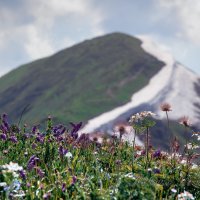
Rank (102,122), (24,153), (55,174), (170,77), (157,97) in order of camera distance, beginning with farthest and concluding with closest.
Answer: (170,77), (157,97), (102,122), (24,153), (55,174)

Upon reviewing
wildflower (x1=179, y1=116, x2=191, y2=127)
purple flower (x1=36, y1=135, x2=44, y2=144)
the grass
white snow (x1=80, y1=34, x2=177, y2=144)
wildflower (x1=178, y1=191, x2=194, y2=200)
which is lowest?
wildflower (x1=178, y1=191, x2=194, y2=200)

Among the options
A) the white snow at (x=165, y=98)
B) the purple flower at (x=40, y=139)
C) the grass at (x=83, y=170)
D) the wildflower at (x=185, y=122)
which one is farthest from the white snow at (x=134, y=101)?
the wildflower at (x=185, y=122)

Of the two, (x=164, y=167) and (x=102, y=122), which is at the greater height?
(x=102, y=122)

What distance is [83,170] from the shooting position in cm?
925

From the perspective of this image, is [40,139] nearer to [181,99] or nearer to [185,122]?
[185,122]

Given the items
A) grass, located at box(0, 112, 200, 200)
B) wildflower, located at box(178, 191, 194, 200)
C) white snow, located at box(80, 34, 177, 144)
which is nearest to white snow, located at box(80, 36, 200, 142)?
white snow, located at box(80, 34, 177, 144)

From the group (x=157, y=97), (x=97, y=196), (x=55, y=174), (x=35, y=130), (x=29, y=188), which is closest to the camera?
(x=97, y=196)

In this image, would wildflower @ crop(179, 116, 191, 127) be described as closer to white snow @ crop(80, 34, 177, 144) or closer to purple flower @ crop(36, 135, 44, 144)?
purple flower @ crop(36, 135, 44, 144)

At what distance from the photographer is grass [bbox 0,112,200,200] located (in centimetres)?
728

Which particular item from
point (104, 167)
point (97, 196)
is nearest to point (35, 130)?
point (104, 167)

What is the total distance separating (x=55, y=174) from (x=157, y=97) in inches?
6477

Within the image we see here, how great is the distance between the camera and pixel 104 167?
10391 millimetres

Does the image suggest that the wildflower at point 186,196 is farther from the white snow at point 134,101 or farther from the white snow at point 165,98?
the white snow at point 165,98

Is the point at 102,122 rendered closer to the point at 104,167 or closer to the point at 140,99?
the point at 140,99
